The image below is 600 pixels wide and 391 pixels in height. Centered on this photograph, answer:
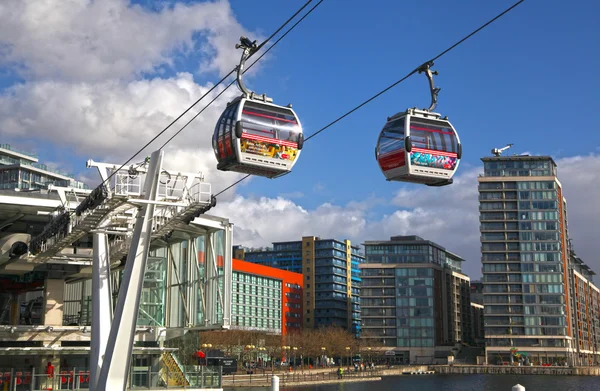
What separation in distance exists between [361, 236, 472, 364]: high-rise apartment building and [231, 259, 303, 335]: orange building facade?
2037 centimetres

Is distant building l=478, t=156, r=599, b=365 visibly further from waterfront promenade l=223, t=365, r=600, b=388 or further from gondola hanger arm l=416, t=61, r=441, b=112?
gondola hanger arm l=416, t=61, r=441, b=112

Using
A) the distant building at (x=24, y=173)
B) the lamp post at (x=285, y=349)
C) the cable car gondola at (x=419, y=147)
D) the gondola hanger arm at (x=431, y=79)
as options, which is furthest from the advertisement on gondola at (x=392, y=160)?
the distant building at (x=24, y=173)

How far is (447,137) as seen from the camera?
22766 millimetres

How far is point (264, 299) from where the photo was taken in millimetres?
174750

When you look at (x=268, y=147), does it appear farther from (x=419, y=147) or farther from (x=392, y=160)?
(x=419, y=147)

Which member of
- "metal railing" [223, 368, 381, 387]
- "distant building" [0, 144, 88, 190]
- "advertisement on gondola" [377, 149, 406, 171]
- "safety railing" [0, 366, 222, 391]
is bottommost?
"metal railing" [223, 368, 381, 387]

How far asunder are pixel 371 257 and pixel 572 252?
4792 cm

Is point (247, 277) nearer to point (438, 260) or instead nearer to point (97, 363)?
point (438, 260)

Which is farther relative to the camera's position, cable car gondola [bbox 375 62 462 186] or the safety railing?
the safety railing

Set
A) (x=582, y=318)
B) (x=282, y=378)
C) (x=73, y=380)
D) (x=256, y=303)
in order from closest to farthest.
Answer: (x=73, y=380)
(x=282, y=378)
(x=256, y=303)
(x=582, y=318)

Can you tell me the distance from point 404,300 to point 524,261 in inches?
1206

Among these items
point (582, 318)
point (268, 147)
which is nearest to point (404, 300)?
point (582, 318)

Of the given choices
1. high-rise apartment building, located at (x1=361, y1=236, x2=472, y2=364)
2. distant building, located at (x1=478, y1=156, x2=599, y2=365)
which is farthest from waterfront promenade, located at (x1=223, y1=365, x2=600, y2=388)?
high-rise apartment building, located at (x1=361, y1=236, x2=472, y2=364)

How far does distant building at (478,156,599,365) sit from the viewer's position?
497 ft
